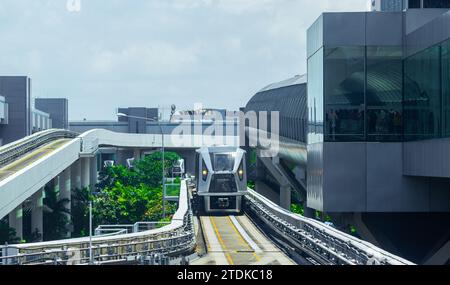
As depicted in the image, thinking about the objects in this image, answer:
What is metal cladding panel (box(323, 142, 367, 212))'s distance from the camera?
28672mm

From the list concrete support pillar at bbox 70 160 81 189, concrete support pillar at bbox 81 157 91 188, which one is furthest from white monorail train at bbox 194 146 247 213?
concrete support pillar at bbox 81 157 91 188

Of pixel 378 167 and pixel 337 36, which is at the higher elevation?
pixel 337 36

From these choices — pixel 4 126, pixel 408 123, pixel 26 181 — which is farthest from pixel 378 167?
pixel 4 126

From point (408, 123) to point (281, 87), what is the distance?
116ft

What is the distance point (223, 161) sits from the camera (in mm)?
49281

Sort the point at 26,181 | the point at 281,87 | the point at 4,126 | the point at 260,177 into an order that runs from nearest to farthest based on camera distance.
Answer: the point at 26,181 < the point at 281,87 < the point at 260,177 < the point at 4,126

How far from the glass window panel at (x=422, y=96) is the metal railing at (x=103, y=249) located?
820cm

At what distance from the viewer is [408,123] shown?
28438 millimetres

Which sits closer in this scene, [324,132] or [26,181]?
[324,132]

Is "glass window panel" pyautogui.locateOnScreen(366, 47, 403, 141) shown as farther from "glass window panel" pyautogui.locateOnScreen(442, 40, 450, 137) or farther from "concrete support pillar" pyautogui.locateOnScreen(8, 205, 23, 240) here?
"concrete support pillar" pyautogui.locateOnScreen(8, 205, 23, 240)

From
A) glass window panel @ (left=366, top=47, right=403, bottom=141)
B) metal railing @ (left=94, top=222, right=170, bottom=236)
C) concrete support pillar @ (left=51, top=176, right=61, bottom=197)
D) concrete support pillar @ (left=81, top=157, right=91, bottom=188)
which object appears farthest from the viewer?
concrete support pillar @ (left=81, top=157, right=91, bottom=188)

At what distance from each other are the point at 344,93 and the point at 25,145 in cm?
3415

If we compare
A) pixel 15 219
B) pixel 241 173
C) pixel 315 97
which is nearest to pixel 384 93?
pixel 315 97

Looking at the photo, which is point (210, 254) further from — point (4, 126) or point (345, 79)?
point (4, 126)
